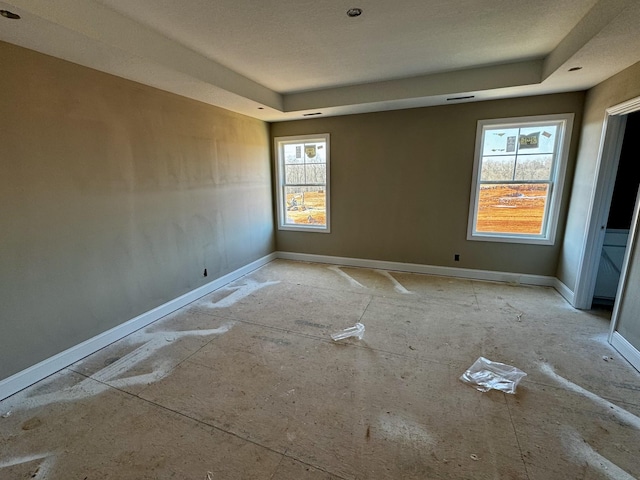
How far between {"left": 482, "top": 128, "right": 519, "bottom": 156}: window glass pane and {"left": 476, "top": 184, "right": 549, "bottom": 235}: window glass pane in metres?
0.48

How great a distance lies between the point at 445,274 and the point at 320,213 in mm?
2378

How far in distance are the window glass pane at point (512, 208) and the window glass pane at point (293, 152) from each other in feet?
9.95

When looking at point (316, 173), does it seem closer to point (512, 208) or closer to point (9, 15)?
point (512, 208)

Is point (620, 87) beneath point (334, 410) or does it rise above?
above

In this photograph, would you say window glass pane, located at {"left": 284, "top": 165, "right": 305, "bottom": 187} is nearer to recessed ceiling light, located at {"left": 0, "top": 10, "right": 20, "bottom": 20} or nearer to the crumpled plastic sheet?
recessed ceiling light, located at {"left": 0, "top": 10, "right": 20, "bottom": 20}

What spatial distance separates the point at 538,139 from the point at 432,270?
2.32m

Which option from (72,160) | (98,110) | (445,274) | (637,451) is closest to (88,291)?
(72,160)

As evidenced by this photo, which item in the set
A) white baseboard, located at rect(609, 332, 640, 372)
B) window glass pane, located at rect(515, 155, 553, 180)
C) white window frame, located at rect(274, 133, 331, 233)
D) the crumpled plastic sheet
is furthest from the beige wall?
white window frame, located at rect(274, 133, 331, 233)

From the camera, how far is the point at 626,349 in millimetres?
2512

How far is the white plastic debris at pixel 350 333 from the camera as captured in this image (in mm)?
2912

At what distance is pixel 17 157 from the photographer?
84.7 inches

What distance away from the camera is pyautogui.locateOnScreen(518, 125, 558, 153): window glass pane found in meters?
3.86

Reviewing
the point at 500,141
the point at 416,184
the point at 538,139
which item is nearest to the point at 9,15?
the point at 416,184

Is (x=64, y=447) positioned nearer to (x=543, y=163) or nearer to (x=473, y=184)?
(x=473, y=184)
